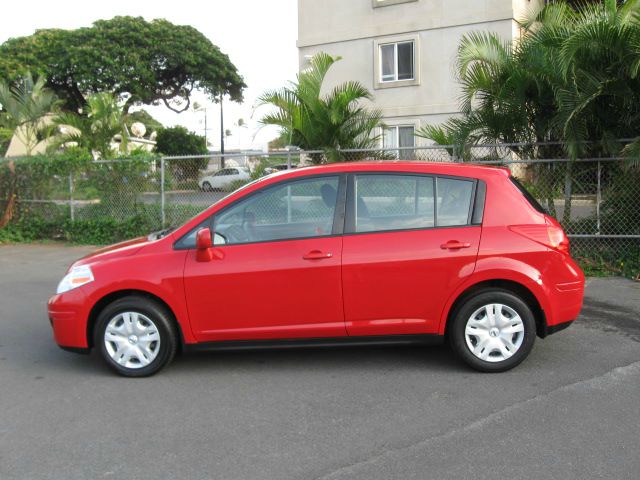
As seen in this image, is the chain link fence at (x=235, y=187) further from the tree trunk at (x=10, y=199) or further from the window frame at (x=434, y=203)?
the window frame at (x=434, y=203)

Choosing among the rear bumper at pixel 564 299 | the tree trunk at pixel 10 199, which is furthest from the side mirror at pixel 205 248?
the tree trunk at pixel 10 199

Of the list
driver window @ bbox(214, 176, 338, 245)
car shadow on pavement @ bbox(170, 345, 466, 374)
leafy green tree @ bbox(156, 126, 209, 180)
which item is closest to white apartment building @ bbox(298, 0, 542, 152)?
leafy green tree @ bbox(156, 126, 209, 180)

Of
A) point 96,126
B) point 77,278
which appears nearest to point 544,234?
point 77,278

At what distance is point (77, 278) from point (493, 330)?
3.34 meters

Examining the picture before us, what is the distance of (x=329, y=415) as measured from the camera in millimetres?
4336

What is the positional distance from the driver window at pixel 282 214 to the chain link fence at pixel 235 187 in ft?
13.7

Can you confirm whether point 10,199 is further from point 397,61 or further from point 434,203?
point 397,61

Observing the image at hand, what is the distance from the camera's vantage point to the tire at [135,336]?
505 centimetres

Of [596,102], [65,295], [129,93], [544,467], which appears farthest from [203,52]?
[544,467]

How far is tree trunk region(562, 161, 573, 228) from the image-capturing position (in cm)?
909

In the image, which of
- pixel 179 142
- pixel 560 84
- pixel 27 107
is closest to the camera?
pixel 560 84

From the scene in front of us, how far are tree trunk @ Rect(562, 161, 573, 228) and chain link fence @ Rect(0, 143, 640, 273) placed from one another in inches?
0.5

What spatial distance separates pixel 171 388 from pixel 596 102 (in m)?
6.81

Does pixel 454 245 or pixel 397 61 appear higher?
pixel 397 61
